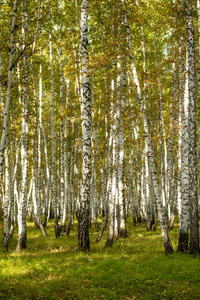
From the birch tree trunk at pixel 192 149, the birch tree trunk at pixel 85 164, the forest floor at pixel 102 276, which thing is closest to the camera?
the forest floor at pixel 102 276

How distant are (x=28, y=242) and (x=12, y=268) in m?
6.10

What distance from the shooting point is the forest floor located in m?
6.05

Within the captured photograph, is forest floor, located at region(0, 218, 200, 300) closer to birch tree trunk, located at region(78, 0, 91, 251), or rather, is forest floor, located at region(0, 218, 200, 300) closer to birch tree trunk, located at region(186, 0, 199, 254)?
birch tree trunk, located at region(78, 0, 91, 251)

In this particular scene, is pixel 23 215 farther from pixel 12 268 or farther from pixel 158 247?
pixel 158 247

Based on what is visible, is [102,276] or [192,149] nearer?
[102,276]

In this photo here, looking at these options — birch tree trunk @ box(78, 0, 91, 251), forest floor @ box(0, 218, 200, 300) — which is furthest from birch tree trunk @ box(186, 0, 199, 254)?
birch tree trunk @ box(78, 0, 91, 251)

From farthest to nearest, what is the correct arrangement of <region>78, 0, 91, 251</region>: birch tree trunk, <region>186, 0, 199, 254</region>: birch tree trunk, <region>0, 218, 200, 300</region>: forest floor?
<region>78, 0, 91, 251</region>: birch tree trunk < <region>186, 0, 199, 254</region>: birch tree trunk < <region>0, 218, 200, 300</region>: forest floor

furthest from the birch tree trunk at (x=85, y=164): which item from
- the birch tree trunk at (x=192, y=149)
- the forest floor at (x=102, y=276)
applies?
the birch tree trunk at (x=192, y=149)

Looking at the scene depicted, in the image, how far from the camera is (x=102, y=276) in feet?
23.5

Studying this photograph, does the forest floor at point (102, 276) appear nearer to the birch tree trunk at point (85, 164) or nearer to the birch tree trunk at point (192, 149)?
the birch tree trunk at point (85, 164)

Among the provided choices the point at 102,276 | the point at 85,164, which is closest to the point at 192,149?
the point at 85,164

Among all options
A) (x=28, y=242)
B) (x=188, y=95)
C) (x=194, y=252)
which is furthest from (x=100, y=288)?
(x=28, y=242)

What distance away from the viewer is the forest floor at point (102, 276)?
6055mm

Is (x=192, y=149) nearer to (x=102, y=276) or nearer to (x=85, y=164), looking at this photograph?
(x=85, y=164)
